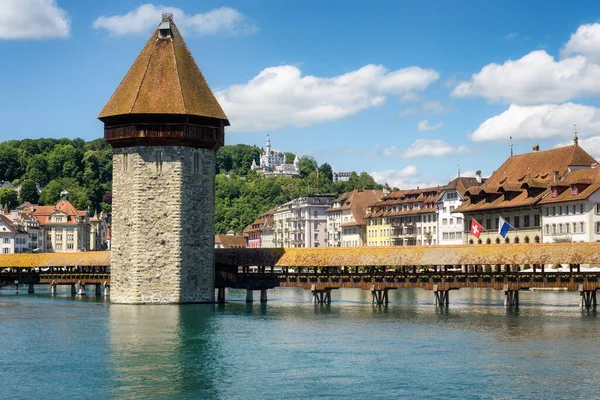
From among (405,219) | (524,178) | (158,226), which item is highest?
(524,178)

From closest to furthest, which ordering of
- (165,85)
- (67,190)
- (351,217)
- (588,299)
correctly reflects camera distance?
(588,299) → (165,85) → (351,217) → (67,190)

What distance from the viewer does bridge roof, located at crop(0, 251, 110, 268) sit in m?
62.1

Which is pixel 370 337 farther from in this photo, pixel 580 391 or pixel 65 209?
pixel 65 209

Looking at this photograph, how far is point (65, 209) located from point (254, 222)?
2968 centimetres

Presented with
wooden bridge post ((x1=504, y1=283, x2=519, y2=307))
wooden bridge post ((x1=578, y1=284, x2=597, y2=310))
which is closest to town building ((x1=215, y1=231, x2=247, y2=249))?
wooden bridge post ((x1=504, y1=283, x2=519, y2=307))

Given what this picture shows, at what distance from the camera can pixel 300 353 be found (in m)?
31.4

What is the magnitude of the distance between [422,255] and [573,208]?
21.6 m

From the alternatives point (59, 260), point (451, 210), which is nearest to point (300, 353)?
point (59, 260)

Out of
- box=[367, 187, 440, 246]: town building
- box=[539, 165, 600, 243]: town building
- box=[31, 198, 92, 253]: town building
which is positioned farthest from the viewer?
box=[31, 198, 92, 253]: town building

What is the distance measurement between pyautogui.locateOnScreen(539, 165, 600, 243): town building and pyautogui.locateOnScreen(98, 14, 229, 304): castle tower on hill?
2763cm

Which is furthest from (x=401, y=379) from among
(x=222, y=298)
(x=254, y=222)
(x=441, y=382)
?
(x=254, y=222)

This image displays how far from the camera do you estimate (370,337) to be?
35.2 meters

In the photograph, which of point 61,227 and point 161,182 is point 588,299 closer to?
point 161,182

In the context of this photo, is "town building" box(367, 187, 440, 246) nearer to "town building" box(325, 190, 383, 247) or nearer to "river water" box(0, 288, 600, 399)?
"town building" box(325, 190, 383, 247)
